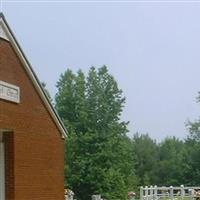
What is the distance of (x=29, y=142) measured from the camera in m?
20.8

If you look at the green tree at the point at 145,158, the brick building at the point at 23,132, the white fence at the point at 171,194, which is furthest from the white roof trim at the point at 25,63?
the green tree at the point at 145,158

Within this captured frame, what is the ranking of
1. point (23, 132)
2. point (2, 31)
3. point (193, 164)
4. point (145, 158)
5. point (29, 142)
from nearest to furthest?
1. point (2, 31)
2. point (23, 132)
3. point (29, 142)
4. point (193, 164)
5. point (145, 158)

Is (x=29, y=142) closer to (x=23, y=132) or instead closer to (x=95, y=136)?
(x=23, y=132)

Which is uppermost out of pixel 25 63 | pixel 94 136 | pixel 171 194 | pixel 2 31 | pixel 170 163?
pixel 2 31

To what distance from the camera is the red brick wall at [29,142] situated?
63.4 feet

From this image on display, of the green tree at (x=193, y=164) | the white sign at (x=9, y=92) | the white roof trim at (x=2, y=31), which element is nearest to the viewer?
the white sign at (x=9, y=92)

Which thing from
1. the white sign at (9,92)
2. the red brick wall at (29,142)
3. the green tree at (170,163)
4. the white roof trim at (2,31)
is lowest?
the green tree at (170,163)

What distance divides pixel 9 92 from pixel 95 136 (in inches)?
1300

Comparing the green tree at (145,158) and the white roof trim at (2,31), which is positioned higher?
the white roof trim at (2,31)

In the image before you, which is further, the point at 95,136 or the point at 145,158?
the point at 145,158

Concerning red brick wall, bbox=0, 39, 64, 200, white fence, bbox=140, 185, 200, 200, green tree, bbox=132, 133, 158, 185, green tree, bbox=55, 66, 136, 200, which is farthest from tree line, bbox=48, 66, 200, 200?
green tree, bbox=132, 133, 158, 185

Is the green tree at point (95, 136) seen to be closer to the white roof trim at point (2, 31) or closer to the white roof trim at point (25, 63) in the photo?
the white roof trim at point (25, 63)

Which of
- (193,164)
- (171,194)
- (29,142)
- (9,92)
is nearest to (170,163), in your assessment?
(193,164)

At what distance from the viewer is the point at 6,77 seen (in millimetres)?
19047
